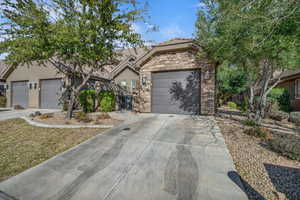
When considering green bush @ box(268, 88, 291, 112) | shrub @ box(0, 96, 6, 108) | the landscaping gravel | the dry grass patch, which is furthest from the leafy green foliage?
shrub @ box(0, 96, 6, 108)

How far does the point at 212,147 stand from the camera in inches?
156

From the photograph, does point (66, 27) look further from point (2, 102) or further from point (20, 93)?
point (2, 102)

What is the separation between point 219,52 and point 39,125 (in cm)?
908

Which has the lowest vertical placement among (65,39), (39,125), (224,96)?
(39,125)

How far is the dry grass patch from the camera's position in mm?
3193

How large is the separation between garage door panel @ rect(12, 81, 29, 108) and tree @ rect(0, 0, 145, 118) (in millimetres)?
8213

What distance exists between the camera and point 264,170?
290cm

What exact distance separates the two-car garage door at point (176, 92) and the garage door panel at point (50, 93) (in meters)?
8.47

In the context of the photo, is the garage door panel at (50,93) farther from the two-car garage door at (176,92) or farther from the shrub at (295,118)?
the shrub at (295,118)

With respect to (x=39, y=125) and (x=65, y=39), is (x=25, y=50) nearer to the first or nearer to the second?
(x=65, y=39)

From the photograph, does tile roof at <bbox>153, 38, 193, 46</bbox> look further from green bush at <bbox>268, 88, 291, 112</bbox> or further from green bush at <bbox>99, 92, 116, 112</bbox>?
green bush at <bbox>268, 88, 291, 112</bbox>

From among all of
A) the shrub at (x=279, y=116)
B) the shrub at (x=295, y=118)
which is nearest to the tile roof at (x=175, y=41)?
the shrub at (x=279, y=116)

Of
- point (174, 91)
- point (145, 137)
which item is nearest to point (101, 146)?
point (145, 137)

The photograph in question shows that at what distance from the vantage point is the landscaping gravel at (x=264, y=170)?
229 cm
